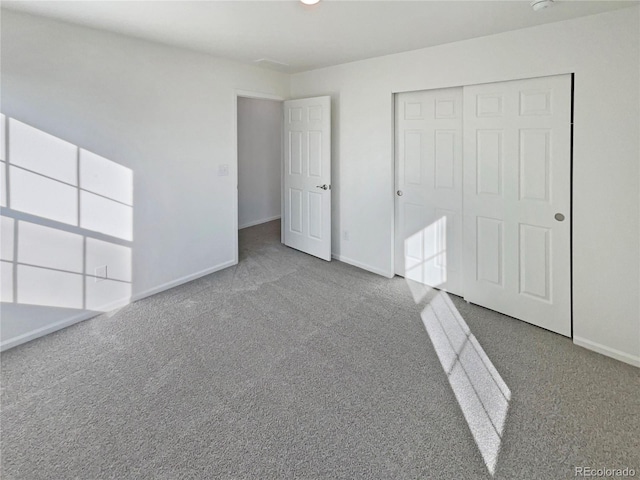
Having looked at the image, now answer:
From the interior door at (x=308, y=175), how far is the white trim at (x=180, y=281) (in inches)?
41.0

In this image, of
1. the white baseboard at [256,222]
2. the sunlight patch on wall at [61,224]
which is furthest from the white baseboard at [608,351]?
the white baseboard at [256,222]

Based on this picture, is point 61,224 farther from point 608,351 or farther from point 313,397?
point 608,351

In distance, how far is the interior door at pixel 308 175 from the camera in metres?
4.45

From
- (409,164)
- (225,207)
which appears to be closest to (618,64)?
(409,164)

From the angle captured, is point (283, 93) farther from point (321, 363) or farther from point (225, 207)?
point (321, 363)

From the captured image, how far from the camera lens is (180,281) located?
3941 mm

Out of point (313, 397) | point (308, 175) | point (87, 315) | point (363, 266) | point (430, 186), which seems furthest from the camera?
point (308, 175)

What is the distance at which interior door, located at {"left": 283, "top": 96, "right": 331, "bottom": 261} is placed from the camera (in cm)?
445

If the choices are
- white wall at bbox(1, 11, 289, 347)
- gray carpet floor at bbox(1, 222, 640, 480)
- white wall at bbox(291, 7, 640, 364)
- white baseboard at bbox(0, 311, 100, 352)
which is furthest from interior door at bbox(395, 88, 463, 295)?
white baseboard at bbox(0, 311, 100, 352)

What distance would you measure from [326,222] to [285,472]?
3.22 m

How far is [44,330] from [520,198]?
396cm
